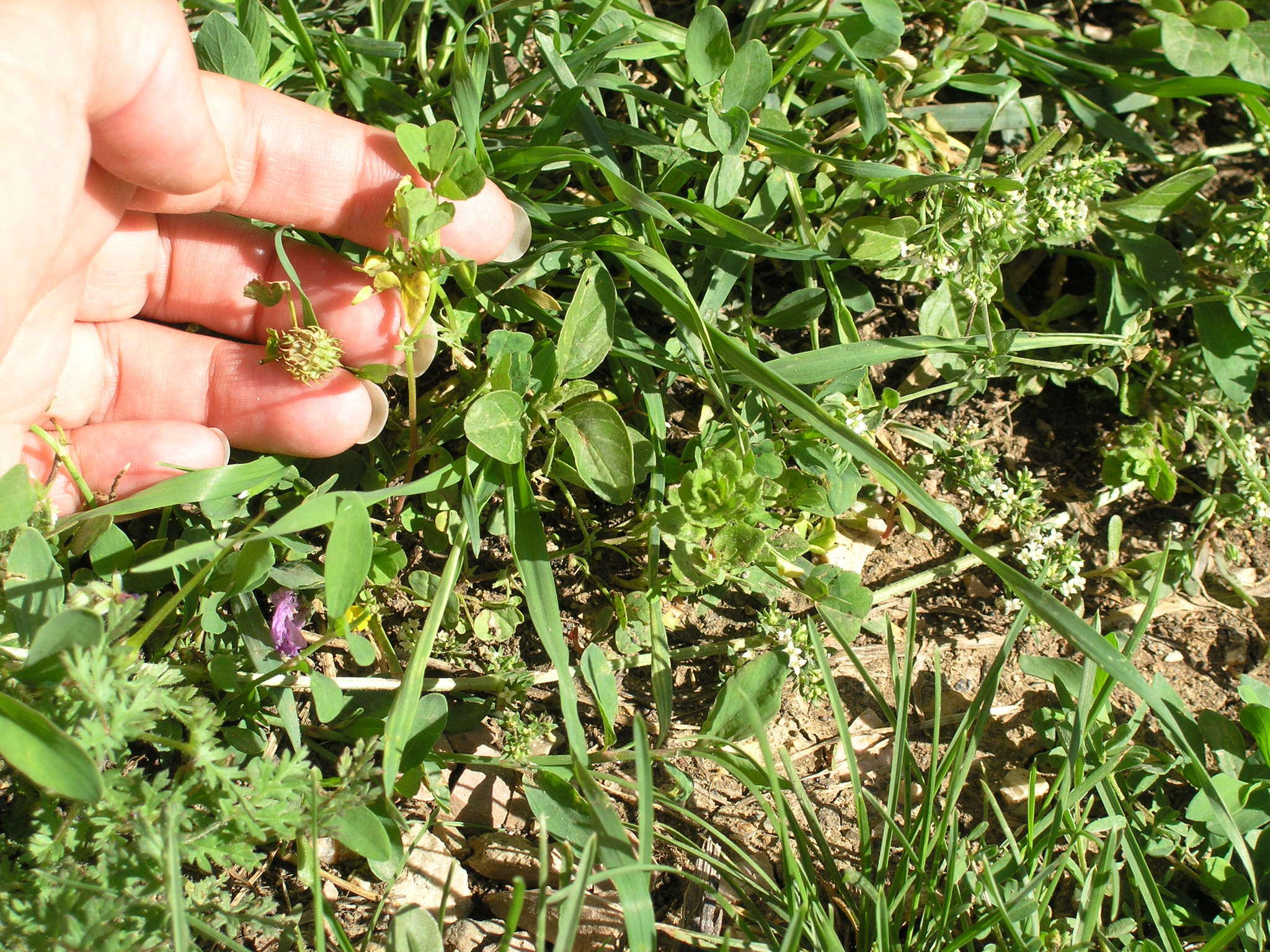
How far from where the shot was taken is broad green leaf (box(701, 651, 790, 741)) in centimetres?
232

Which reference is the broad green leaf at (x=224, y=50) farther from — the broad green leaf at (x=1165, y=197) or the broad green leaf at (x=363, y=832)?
the broad green leaf at (x=1165, y=197)

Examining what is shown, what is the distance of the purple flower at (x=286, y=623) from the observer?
2326mm

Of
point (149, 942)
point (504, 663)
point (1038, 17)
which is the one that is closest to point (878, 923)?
point (504, 663)

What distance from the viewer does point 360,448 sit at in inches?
101

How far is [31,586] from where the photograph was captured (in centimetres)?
196

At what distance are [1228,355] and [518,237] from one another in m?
2.12

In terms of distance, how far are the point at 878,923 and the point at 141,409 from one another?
7.29ft

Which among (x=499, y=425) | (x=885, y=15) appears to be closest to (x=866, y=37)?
(x=885, y=15)

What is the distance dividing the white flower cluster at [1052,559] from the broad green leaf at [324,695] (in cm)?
188

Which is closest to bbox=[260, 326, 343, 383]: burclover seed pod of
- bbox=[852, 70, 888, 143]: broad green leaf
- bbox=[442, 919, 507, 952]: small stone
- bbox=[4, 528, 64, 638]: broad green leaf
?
bbox=[4, 528, 64, 638]: broad green leaf

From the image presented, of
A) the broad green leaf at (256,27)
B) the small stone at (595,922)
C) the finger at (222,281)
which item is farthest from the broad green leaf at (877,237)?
the small stone at (595,922)

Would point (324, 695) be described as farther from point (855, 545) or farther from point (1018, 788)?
point (1018, 788)

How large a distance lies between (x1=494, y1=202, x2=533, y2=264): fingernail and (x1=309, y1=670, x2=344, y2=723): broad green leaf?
113 cm

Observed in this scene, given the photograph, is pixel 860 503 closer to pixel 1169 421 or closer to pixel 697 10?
pixel 1169 421
